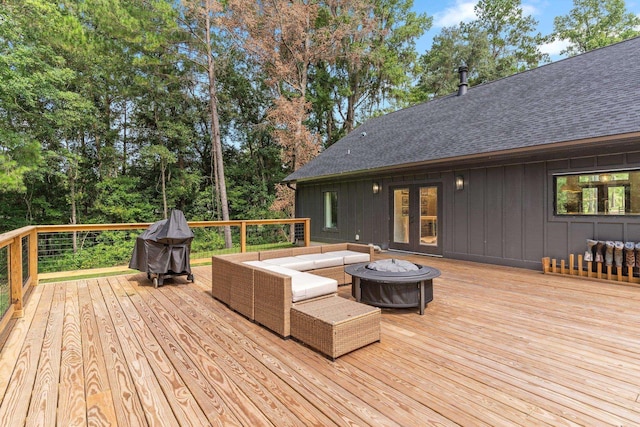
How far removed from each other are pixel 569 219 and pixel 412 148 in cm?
349

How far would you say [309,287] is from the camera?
2969 mm

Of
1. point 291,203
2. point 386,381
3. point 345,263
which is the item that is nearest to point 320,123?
point 291,203

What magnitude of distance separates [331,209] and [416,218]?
3116mm

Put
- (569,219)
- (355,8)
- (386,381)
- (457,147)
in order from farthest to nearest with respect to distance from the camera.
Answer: (355,8)
(457,147)
(569,219)
(386,381)

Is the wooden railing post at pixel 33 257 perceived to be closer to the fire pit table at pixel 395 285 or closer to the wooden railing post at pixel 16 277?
the wooden railing post at pixel 16 277

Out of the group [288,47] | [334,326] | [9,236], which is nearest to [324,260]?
[334,326]

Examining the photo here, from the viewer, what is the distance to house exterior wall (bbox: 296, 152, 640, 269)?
504 cm

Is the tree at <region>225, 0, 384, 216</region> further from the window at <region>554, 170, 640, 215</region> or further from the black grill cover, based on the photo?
the window at <region>554, 170, 640, 215</region>

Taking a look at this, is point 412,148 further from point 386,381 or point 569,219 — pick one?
point 386,381

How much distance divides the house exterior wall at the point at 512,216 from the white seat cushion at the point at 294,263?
400 cm

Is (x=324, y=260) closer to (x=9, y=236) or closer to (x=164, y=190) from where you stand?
(x=9, y=236)

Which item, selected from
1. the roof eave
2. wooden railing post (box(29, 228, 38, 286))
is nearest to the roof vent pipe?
the roof eave

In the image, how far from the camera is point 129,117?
43.8 feet

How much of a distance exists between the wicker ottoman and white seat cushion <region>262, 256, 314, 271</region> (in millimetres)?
1226
